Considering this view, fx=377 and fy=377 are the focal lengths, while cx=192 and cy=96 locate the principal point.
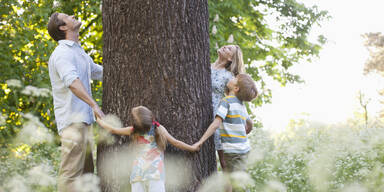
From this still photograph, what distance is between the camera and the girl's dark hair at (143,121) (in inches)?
120

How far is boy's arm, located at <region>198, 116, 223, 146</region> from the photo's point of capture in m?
3.32

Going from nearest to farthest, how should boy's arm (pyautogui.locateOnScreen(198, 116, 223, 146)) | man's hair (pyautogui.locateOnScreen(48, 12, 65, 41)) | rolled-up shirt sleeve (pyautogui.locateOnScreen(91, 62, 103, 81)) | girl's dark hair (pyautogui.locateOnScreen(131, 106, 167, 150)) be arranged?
girl's dark hair (pyautogui.locateOnScreen(131, 106, 167, 150))
boy's arm (pyautogui.locateOnScreen(198, 116, 223, 146))
man's hair (pyautogui.locateOnScreen(48, 12, 65, 41))
rolled-up shirt sleeve (pyautogui.locateOnScreen(91, 62, 103, 81))

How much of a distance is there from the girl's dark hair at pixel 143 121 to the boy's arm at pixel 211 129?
350 mm

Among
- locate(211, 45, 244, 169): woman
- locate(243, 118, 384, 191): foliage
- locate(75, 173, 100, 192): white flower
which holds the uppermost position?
locate(211, 45, 244, 169): woman

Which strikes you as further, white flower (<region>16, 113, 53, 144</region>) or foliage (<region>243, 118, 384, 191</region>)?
foliage (<region>243, 118, 384, 191</region>)

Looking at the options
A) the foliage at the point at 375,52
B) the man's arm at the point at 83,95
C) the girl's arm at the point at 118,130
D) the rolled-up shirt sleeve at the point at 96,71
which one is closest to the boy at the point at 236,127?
the girl's arm at the point at 118,130

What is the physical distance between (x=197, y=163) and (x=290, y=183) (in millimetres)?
1988

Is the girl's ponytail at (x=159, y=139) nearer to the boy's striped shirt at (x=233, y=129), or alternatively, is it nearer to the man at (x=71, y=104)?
the man at (x=71, y=104)

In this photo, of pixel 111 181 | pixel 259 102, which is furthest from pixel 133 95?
pixel 259 102

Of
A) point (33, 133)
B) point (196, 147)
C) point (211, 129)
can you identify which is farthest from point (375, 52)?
point (33, 133)

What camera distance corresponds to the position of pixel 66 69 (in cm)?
327

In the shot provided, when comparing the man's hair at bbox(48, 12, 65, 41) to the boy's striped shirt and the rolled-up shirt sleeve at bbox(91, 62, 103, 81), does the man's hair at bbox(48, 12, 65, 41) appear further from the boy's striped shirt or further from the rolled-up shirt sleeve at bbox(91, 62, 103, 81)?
the boy's striped shirt

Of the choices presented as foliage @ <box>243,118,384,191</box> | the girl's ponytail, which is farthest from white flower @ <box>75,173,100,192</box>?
foliage @ <box>243,118,384,191</box>

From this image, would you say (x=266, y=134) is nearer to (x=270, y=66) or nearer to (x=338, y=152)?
(x=338, y=152)
